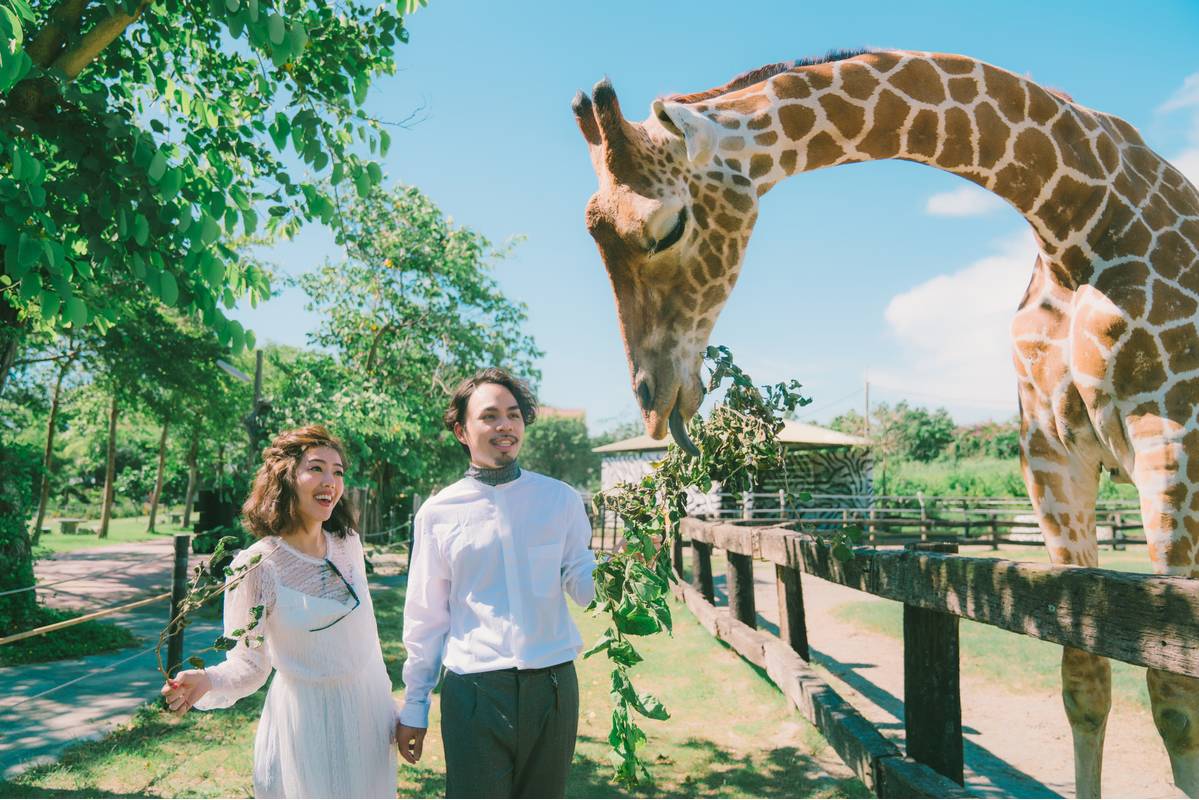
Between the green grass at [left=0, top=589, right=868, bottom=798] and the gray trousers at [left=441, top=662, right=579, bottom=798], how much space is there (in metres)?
1.99

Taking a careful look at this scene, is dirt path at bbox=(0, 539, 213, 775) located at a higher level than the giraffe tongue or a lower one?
lower

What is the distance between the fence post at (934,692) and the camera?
301cm

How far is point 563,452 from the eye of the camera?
54031 millimetres

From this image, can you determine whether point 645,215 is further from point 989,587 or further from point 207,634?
point 207,634

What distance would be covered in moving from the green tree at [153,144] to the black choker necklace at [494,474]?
1897 millimetres

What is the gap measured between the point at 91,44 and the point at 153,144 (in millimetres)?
1009

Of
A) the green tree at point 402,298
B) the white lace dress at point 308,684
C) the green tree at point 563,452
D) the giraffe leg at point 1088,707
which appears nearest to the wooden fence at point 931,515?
the green tree at point 402,298

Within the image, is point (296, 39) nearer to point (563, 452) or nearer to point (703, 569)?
point (703, 569)

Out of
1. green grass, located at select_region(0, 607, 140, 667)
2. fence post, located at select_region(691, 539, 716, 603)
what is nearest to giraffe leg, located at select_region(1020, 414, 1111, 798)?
fence post, located at select_region(691, 539, 716, 603)

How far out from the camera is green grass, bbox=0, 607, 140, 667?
23.2ft

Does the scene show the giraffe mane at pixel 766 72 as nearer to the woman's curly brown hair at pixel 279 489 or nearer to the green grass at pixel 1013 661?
the woman's curly brown hair at pixel 279 489

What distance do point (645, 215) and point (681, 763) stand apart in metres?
3.61

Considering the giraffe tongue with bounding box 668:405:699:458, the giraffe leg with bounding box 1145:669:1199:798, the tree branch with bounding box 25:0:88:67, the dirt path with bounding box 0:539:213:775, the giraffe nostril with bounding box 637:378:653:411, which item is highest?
the tree branch with bounding box 25:0:88:67

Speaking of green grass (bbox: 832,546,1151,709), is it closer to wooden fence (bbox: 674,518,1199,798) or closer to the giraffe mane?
wooden fence (bbox: 674,518,1199,798)
